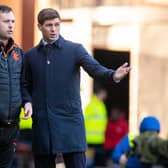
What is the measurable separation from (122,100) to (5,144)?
34.4ft

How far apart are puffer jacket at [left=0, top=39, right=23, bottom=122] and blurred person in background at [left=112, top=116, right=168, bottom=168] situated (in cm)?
213

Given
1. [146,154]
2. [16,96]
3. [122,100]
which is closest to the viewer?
[16,96]

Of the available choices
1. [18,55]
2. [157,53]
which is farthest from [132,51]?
[18,55]

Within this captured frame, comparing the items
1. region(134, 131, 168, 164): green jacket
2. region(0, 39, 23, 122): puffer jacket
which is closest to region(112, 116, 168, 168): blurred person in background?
region(134, 131, 168, 164): green jacket

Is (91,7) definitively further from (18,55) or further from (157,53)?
(18,55)

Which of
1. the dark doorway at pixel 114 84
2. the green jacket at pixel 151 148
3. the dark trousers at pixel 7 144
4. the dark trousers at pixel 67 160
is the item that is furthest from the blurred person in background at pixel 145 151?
the dark doorway at pixel 114 84

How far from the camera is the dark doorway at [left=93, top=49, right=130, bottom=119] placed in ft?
53.5

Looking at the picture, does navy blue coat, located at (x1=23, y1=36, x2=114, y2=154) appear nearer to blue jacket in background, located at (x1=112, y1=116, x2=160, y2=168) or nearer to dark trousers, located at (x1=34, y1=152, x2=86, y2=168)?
dark trousers, located at (x1=34, y1=152, x2=86, y2=168)

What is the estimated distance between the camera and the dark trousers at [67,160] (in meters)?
7.00

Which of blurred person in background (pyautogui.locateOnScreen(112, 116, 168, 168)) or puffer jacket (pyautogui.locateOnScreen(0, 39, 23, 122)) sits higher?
puffer jacket (pyautogui.locateOnScreen(0, 39, 23, 122))

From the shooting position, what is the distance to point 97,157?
49.2 ft

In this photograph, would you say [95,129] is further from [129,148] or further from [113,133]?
[129,148]

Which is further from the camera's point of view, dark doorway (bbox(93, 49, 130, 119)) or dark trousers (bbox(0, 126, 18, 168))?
dark doorway (bbox(93, 49, 130, 119))

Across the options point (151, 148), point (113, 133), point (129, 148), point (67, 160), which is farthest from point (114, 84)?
point (67, 160)
